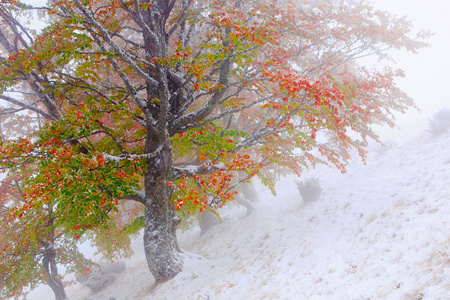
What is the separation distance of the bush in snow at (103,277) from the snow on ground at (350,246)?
5.88 meters

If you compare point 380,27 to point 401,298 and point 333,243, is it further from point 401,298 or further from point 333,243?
point 401,298

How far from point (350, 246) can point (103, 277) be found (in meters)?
14.0

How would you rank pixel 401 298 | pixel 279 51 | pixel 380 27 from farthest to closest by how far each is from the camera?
1. pixel 380 27
2. pixel 279 51
3. pixel 401 298

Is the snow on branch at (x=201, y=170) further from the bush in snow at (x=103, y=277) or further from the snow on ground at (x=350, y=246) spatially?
the bush in snow at (x=103, y=277)

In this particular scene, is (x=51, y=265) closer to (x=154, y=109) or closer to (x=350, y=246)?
(x=154, y=109)

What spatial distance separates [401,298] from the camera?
114 inches

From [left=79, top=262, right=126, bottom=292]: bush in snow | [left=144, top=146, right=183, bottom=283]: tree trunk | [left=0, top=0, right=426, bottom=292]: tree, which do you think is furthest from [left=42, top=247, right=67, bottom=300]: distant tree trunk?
[left=144, top=146, right=183, bottom=283]: tree trunk

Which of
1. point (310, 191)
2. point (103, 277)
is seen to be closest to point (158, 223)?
point (310, 191)

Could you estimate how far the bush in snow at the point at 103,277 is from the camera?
1304 centimetres

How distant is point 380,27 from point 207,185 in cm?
977

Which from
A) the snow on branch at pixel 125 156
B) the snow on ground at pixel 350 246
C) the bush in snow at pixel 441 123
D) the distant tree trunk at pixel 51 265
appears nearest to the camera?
the snow on ground at pixel 350 246

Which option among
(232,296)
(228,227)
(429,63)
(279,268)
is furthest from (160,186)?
(429,63)

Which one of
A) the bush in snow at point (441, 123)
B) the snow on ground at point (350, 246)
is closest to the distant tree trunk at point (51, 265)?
the snow on ground at point (350, 246)

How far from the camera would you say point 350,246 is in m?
5.60
